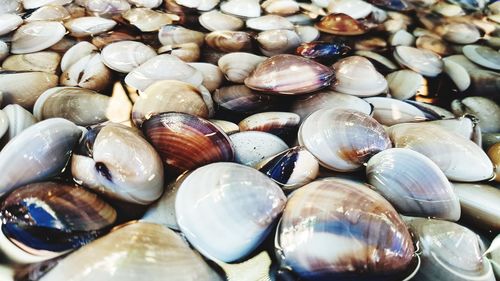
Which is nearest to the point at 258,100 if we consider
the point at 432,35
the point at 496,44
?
the point at 432,35

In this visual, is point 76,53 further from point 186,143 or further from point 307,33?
point 307,33

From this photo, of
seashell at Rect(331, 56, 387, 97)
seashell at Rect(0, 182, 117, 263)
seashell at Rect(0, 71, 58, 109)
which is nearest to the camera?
seashell at Rect(0, 182, 117, 263)

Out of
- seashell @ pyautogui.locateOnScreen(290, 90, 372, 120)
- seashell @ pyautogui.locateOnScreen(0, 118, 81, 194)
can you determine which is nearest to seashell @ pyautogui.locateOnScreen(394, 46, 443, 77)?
seashell @ pyautogui.locateOnScreen(290, 90, 372, 120)

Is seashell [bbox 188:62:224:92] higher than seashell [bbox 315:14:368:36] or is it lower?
lower

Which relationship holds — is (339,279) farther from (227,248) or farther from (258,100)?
(258,100)

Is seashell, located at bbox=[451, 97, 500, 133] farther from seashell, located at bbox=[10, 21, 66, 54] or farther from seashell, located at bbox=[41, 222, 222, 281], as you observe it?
seashell, located at bbox=[10, 21, 66, 54]
